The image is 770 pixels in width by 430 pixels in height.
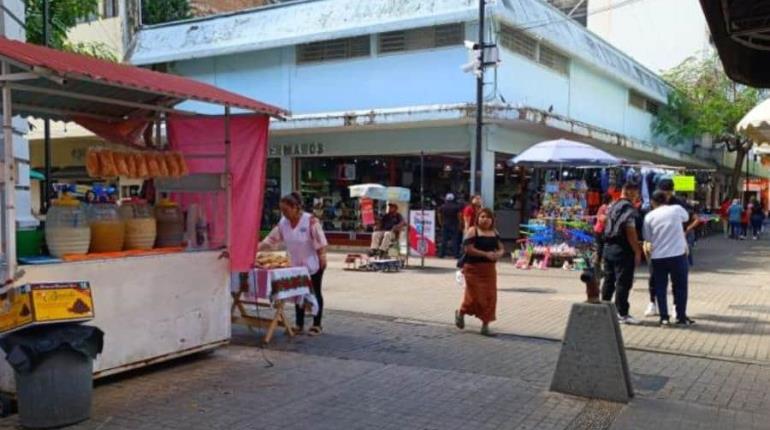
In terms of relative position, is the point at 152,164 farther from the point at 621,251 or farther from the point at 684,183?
the point at 684,183

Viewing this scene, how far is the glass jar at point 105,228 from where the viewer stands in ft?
20.6

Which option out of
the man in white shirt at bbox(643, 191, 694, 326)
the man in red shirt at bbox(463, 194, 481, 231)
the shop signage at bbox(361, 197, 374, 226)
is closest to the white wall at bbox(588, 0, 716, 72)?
the shop signage at bbox(361, 197, 374, 226)

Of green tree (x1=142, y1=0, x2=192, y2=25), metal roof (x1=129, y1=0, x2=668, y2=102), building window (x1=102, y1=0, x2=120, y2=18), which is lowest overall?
metal roof (x1=129, y1=0, x2=668, y2=102)

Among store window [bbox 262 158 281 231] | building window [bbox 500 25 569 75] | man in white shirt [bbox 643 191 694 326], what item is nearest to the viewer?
man in white shirt [bbox 643 191 694 326]

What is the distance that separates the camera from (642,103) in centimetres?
2948

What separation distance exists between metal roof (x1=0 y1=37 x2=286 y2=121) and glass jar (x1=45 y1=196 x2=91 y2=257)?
1.01m

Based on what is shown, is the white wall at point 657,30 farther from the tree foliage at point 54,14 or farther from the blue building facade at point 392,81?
the tree foliage at point 54,14

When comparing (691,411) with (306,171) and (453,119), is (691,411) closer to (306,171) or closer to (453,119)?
(453,119)

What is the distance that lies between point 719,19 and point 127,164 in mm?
5198

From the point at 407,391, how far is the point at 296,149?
15753mm

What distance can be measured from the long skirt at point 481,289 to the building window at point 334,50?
11.9 m

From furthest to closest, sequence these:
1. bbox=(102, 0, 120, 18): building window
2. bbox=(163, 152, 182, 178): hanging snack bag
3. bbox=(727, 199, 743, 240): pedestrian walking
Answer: bbox=(727, 199, 743, 240): pedestrian walking
bbox=(102, 0, 120, 18): building window
bbox=(163, 152, 182, 178): hanging snack bag

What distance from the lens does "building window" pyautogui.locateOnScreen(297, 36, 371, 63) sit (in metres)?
19.1

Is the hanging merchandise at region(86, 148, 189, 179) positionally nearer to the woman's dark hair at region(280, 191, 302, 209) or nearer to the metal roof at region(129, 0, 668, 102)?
the woman's dark hair at region(280, 191, 302, 209)
